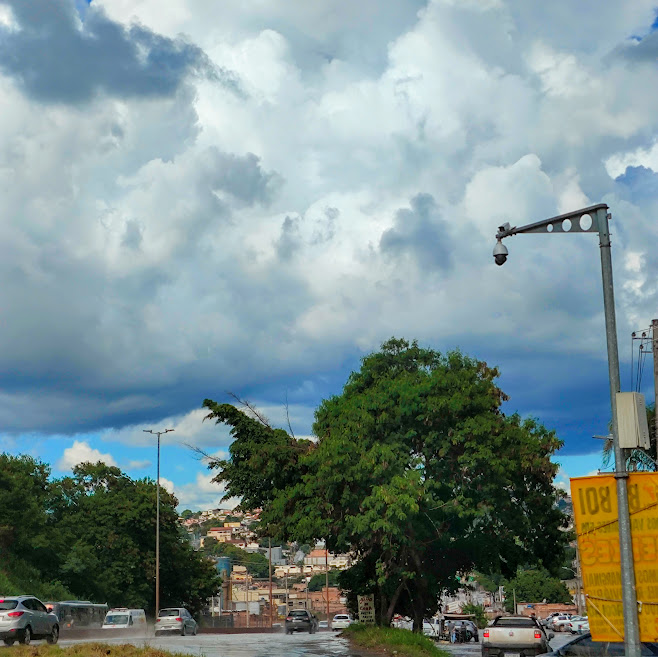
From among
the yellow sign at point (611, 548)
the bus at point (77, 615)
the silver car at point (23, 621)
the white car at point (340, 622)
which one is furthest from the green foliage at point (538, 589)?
the yellow sign at point (611, 548)

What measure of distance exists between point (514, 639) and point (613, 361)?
803 inches

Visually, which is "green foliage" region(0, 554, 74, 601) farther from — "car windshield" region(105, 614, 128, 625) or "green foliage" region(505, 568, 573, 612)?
"green foliage" region(505, 568, 573, 612)

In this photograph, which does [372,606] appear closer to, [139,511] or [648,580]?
[648,580]

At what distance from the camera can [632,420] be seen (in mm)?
12633

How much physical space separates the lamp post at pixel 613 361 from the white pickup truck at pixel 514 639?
761 inches

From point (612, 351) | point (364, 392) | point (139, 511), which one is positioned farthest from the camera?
point (139, 511)

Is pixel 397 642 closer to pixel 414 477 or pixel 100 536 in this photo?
pixel 414 477

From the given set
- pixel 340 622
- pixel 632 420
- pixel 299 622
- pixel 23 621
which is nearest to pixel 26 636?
pixel 23 621

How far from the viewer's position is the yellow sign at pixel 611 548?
12258 mm

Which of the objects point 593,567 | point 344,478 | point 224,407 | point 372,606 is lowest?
point 372,606

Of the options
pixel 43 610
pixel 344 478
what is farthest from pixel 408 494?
pixel 43 610

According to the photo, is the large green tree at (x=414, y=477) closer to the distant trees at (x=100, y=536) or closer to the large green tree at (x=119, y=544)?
the distant trees at (x=100, y=536)

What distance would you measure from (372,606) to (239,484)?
7221mm

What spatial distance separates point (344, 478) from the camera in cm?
3372
